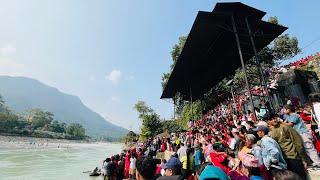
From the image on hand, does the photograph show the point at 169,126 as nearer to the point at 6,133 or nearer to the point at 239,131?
the point at 239,131

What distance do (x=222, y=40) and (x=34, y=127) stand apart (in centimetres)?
13393

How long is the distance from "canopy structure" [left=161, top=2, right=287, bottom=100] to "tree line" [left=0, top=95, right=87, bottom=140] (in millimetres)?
97820

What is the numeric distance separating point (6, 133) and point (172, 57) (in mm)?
82228

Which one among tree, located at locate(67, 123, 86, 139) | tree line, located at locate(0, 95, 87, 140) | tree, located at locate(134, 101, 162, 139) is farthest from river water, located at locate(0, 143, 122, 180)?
tree, located at locate(67, 123, 86, 139)

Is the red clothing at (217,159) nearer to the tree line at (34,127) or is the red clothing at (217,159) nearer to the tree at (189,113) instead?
the tree at (189,113)

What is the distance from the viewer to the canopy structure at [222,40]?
9742 millimetres

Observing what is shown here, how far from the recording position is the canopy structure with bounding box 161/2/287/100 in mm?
9742

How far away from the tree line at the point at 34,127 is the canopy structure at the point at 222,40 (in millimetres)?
97820

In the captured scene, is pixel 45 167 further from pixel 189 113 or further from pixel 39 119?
pixel 39 119

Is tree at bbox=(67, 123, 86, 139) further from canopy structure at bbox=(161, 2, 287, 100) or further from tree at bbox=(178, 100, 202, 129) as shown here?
canopy structure at bbox=(161, 2, 287, 100)

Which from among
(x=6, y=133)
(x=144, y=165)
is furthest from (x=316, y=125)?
(x=6, y=133)

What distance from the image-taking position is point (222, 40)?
11570mm

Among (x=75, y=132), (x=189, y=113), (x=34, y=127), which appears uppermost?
(x=75, y=132)

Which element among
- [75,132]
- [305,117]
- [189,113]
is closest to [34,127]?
[75,132]
